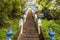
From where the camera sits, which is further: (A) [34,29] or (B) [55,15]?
(B) [55,15]

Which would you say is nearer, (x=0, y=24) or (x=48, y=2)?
(x=0, y=24)

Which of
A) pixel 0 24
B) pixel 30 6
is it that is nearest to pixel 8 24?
pixel 0 24

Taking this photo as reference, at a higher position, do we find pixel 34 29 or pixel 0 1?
pixel 0 1

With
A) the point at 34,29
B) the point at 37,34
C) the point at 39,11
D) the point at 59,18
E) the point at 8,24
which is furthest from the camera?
the point at 39,11

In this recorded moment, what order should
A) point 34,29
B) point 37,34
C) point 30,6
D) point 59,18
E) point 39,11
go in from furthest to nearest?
point 30,6
point 39,11
point 59,18
point 34,29
point 37,34

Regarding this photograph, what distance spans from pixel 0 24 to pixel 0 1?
1.86 metres

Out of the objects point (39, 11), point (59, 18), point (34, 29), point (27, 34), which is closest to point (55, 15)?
point (59, 18)

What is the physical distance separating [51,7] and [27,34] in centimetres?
552

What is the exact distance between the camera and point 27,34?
10.7m

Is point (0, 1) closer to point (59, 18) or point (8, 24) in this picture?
point (8, 24)

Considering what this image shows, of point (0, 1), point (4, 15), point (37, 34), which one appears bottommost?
point (37, 34)

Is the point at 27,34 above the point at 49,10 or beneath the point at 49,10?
beneath

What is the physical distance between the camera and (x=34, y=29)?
11.6 meters

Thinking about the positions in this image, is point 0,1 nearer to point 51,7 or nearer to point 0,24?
point 0,24
